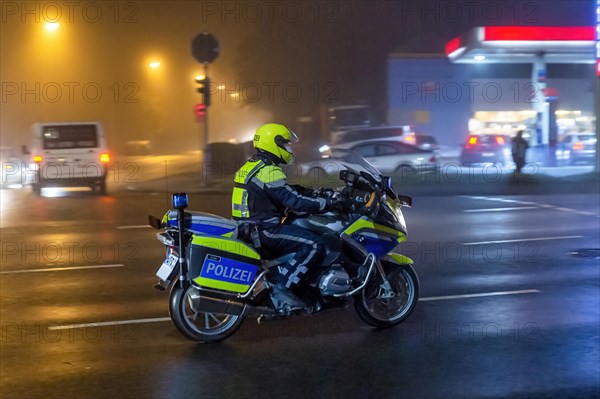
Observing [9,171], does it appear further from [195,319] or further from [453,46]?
[195,319]

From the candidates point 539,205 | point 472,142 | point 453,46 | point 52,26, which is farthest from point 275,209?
point 52,26

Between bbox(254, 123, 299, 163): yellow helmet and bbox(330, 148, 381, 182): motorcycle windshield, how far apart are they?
2.08 feet

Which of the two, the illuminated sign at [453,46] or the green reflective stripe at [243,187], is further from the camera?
the illuminated sign at [453,46]

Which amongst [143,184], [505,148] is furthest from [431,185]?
[143,184]

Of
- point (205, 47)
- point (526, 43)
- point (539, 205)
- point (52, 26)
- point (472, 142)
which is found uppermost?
point (52, 26)

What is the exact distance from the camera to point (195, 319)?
20.5 feet

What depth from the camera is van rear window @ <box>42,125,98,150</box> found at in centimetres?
2162

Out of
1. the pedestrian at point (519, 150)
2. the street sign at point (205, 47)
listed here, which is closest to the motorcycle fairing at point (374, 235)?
the street sign at point (205, 47)

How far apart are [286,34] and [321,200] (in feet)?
116

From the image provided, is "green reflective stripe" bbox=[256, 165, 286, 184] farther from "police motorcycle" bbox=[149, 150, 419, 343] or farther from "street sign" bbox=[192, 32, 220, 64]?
"street sign" bbox=[192, 32, 220, 64]

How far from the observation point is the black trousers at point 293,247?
6.11 metres

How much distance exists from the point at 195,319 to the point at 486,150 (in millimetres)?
23506

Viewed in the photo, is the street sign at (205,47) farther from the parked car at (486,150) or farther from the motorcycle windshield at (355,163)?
the motorcycle windshield at (355,163)

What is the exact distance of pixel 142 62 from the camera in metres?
39.6
